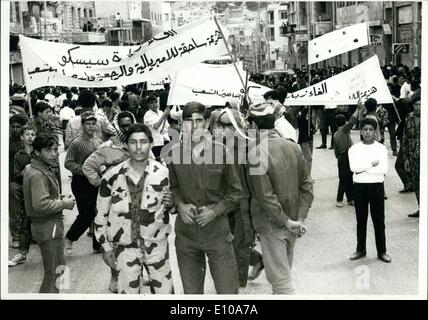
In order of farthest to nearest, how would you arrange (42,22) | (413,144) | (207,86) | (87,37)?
(87,37) < (42,22) < (207,86) < (413,144)

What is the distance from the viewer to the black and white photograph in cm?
492

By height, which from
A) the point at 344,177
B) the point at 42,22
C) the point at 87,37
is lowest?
the point at 344,177

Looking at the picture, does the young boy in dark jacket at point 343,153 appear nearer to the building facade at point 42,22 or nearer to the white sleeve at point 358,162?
the white sleeve at point 358,162

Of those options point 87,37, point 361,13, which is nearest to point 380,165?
point 361,13

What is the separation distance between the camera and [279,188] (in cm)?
502

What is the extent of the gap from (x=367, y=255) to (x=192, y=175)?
3.09 metres

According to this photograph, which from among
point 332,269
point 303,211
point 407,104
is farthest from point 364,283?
point 407,104

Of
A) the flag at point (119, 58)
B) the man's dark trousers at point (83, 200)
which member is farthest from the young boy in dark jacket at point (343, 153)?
the man's dark trousers at point (83, 200)

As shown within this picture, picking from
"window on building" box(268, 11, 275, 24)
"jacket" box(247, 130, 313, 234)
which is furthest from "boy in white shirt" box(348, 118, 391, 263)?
"window on building" box(268, 11, 275, 24)

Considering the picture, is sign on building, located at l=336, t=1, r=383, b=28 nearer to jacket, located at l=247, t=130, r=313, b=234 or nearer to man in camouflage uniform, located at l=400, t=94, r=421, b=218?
man in camouflage uniform, located at l=400, t=94, r=421, b=218

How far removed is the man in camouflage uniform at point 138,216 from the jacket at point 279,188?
2.16 feet

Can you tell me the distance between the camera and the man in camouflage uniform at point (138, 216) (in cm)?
492

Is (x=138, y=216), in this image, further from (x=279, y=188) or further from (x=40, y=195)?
(x=279, y=188)

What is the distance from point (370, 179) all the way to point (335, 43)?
5.23 metres
